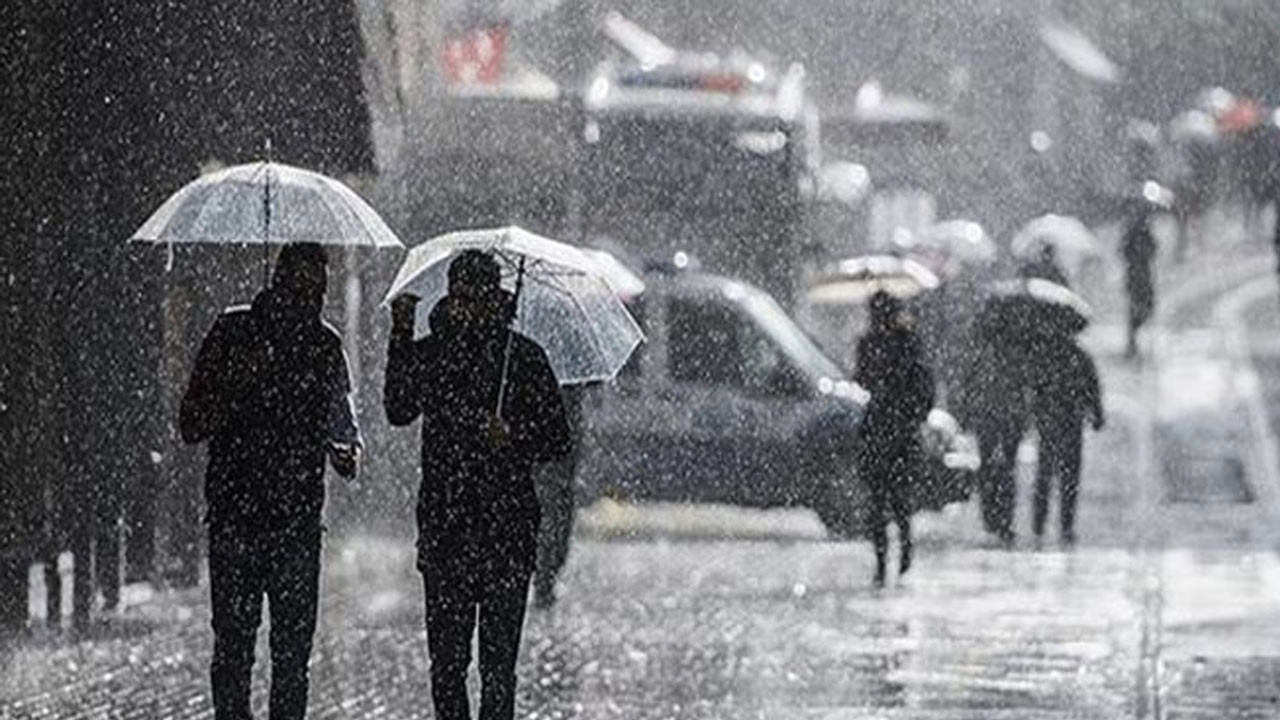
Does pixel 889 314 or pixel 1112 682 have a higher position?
pixel 889 314

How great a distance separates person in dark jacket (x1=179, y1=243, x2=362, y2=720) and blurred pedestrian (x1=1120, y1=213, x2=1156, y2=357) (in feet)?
101

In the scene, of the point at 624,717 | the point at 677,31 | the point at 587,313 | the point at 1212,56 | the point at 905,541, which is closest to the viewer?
the point at 587,313

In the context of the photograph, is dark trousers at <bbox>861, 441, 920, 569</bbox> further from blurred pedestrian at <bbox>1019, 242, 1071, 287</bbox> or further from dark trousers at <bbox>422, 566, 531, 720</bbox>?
dark trousers at <bbox>422, 566, 531, 720</bbox>

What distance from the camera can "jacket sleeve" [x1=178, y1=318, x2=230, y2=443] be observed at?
484 inches

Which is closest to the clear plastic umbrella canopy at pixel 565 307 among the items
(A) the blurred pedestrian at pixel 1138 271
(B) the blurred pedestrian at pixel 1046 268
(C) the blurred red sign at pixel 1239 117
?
(B) the blurred pedestrian at pixel 1046 268

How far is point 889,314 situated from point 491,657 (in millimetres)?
9716

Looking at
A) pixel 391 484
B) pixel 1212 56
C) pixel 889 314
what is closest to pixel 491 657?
pixel 889 314

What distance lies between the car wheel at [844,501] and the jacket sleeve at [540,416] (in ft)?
40.4

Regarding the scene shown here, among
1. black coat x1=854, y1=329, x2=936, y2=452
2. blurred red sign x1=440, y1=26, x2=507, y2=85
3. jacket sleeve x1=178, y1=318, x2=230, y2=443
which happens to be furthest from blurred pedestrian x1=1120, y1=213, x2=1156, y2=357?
jacket sleeve x1=178, y1=318, x2=230, y2=443

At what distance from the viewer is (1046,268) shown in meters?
26.1

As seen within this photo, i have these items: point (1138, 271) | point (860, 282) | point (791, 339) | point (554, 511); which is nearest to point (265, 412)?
point (554, 511)

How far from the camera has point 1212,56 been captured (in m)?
79.2

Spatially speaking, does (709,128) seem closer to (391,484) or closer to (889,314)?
(391,484)

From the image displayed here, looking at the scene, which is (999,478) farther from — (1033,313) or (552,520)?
(552,520)
